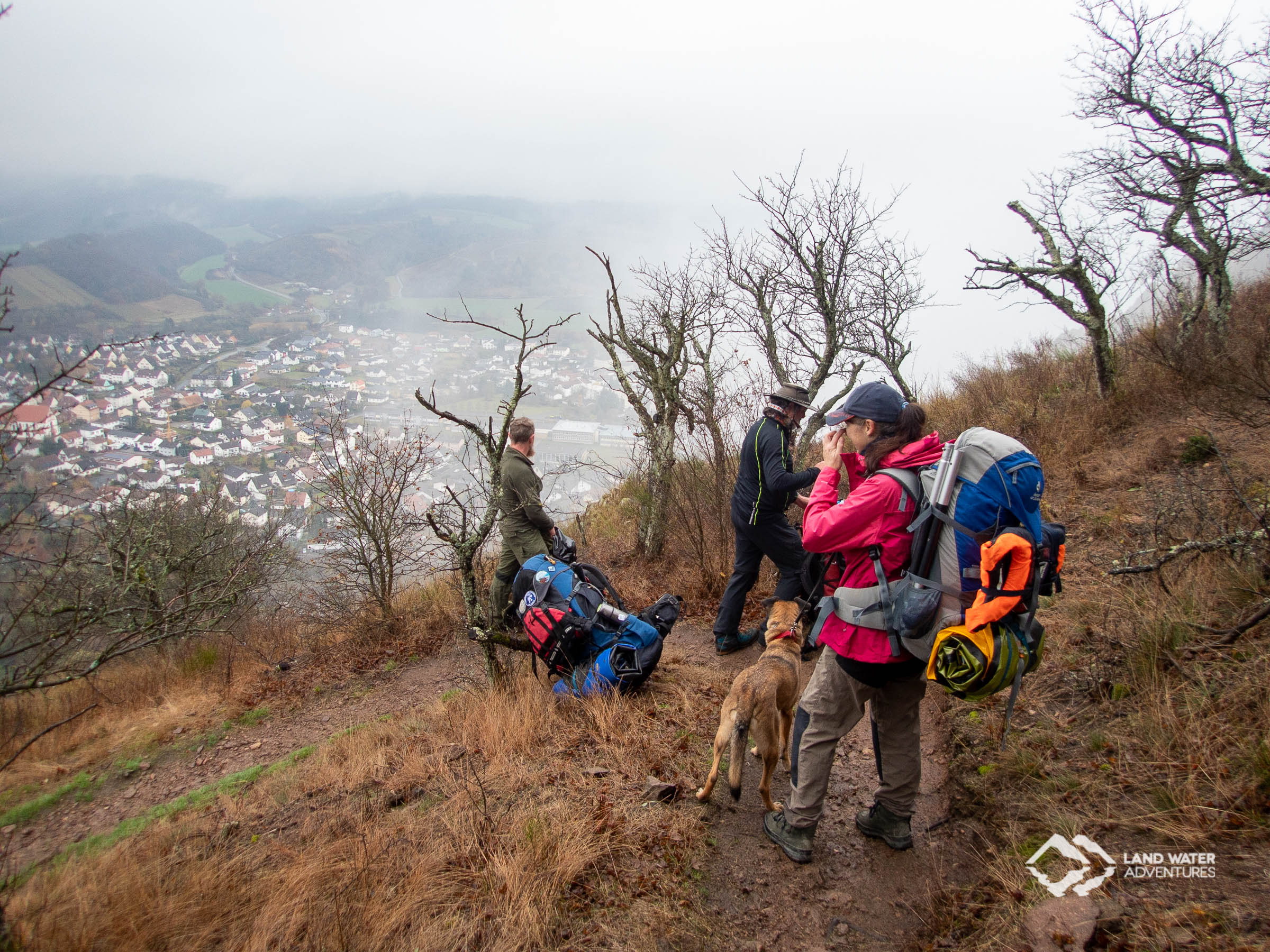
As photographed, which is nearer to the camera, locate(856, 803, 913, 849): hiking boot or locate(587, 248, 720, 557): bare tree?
locate(856, 803, 913, 849): hiking boot

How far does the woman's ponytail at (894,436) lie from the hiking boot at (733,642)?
3184 mm

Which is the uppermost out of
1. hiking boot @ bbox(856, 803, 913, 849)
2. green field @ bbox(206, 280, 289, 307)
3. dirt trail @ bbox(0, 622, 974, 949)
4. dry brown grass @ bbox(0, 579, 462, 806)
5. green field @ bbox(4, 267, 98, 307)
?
green field @ bbox(206, 280, 289, 307)

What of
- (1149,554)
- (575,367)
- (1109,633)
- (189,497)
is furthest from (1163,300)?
(189,497)

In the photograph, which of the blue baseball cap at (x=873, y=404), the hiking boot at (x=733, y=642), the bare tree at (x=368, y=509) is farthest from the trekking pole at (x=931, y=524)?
the bare tree at (x=368, y=509)

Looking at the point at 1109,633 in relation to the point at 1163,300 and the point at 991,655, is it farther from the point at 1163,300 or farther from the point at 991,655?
the point at 1163,300

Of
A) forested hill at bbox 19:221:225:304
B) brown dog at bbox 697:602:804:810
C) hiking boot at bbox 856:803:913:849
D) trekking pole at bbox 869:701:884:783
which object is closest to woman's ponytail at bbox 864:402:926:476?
trekking pole at bbox 869:701:884:783

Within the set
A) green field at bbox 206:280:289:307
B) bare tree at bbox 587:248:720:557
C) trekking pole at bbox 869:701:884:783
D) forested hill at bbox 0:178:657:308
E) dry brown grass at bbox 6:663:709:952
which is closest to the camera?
dry brown grass at bbox 6:663:709:952

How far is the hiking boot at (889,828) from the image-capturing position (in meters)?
2.90

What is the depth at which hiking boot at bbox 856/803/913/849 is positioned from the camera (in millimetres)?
2898

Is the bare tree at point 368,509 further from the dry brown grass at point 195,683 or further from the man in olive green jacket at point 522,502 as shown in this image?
the man in olive green jacket at point 522,502

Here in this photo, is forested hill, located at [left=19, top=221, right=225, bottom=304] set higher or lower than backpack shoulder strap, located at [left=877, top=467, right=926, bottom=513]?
higher

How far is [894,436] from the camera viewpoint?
2.54 m

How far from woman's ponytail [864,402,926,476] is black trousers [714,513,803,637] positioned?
208cm

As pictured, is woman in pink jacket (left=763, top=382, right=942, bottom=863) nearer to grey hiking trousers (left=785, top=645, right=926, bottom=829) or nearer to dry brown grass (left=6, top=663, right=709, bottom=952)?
grey hiking trousers (left=785, top=645, right=926, bottom=829)
